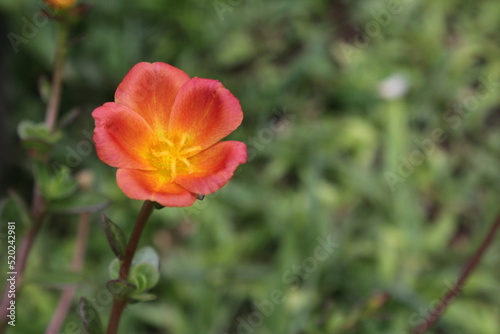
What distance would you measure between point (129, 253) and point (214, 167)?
7.4 inches

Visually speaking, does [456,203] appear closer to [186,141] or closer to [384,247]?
[384,247]

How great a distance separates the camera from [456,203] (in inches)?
96.2

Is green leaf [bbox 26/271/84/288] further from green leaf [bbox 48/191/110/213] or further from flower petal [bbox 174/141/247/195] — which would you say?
flower petal [bbox 174/141/247/195]

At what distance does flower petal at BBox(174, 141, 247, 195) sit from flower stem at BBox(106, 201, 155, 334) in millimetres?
70

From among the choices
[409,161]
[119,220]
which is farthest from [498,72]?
[119,220]

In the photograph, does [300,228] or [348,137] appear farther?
[348,137]

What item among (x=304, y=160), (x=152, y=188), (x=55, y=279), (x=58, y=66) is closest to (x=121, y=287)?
(x=152, y=188)

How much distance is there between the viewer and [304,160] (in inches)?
97.8

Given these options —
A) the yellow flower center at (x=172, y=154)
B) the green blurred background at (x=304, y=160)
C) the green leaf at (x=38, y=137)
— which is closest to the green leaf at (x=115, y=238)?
the yellow flower center at (x=172, y=154)

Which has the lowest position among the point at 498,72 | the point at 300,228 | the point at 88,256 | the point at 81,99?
the point at 88,256

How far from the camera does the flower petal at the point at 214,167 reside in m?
0.86

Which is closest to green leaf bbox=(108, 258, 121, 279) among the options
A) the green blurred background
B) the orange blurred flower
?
the orange blurred flower

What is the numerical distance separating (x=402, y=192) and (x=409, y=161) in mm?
178

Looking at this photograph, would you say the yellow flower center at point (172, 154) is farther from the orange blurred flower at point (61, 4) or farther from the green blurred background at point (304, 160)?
the green blurred background at point (304, 160)
